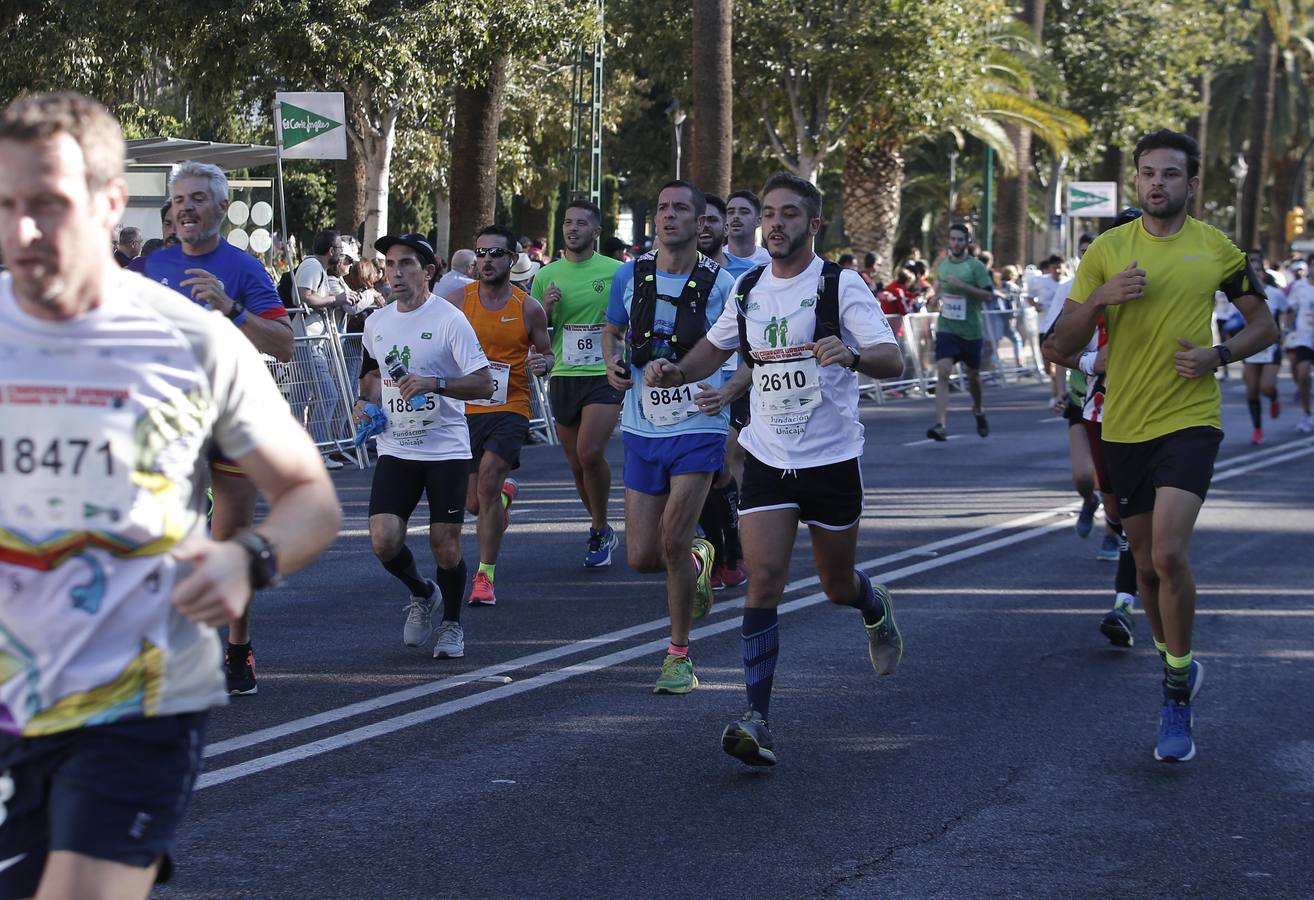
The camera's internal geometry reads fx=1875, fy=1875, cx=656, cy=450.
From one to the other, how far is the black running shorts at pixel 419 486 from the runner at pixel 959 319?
11.7 meters

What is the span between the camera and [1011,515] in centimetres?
1357

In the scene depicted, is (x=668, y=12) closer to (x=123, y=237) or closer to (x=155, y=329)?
(x=123, y=237)

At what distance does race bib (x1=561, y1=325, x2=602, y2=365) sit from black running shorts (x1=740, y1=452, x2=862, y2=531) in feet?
12.9

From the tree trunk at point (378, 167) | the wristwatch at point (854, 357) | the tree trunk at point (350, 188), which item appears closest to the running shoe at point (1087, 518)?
the wristwatch at point (854, 357)

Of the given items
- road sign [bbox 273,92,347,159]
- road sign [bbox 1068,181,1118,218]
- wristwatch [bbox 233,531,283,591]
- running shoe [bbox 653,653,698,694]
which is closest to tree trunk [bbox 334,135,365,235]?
road sign [bbox 273,92,347,159]

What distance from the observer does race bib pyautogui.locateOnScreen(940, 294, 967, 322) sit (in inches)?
781

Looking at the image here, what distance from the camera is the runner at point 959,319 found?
63.9 feet

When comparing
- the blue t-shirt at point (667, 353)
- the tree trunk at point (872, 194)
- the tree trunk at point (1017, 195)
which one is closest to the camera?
the blue t-shirt at point (667, 353)

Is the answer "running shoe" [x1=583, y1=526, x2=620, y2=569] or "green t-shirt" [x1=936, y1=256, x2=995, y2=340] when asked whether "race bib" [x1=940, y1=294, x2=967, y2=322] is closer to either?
"green t-shirt" [x1=936, y1=256, x2=995, y2=340]

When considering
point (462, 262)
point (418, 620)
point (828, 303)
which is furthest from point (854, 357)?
point (462, 262)

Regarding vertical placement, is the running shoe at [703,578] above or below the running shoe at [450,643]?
above

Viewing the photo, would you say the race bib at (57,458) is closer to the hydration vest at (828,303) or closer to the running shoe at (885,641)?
the hydration vest at (828,303)

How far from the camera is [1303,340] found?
21219 mm

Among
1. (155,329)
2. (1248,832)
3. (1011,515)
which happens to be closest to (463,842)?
(1248,832)
